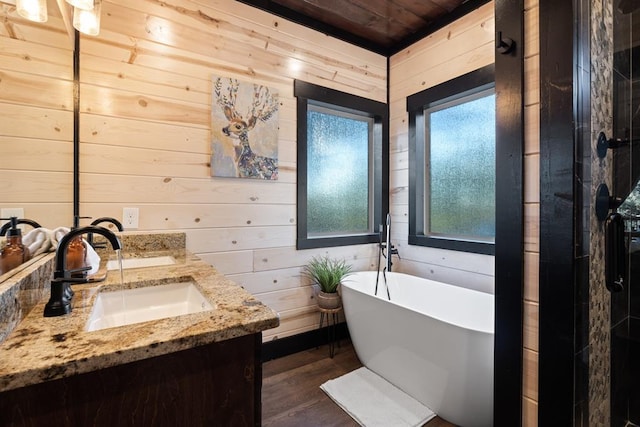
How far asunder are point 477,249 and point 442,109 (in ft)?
4.03

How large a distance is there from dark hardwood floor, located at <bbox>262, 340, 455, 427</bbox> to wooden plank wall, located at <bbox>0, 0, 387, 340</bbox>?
9.6 inches

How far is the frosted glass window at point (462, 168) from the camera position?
231cm

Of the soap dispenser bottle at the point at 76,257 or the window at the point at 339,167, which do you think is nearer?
the soap dispenser bottle at the point at 76,257

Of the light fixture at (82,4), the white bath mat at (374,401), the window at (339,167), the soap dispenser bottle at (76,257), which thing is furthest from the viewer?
the window at (339,167)

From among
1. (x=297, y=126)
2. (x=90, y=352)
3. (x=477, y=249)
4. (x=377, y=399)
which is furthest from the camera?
(x=297, y=126)

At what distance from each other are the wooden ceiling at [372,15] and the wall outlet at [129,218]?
166 centimetres

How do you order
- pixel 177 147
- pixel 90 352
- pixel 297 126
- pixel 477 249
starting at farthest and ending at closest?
pixel 297 126 → pixel 477 249 → pixel 177 147 → pixel 90 352

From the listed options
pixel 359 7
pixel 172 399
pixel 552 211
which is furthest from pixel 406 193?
pixel 172 399

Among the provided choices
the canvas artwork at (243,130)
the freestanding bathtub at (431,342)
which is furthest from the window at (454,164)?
the canvas artwork at (243,130)

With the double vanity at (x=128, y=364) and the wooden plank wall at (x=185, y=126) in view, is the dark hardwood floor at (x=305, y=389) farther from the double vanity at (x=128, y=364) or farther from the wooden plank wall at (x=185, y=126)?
the double vanity at (x=128, y=364)

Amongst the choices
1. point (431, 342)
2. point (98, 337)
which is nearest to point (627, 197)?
point (431, 342)

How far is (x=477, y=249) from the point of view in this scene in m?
2.26

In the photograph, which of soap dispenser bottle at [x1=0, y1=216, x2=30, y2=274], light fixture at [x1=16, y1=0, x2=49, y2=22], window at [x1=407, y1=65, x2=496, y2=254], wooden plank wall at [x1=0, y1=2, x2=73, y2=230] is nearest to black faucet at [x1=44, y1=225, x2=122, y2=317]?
soap dispenser bottle at [x1=0, y1=216, x2=30, y2=274]

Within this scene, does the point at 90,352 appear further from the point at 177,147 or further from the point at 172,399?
the point at 177,147
